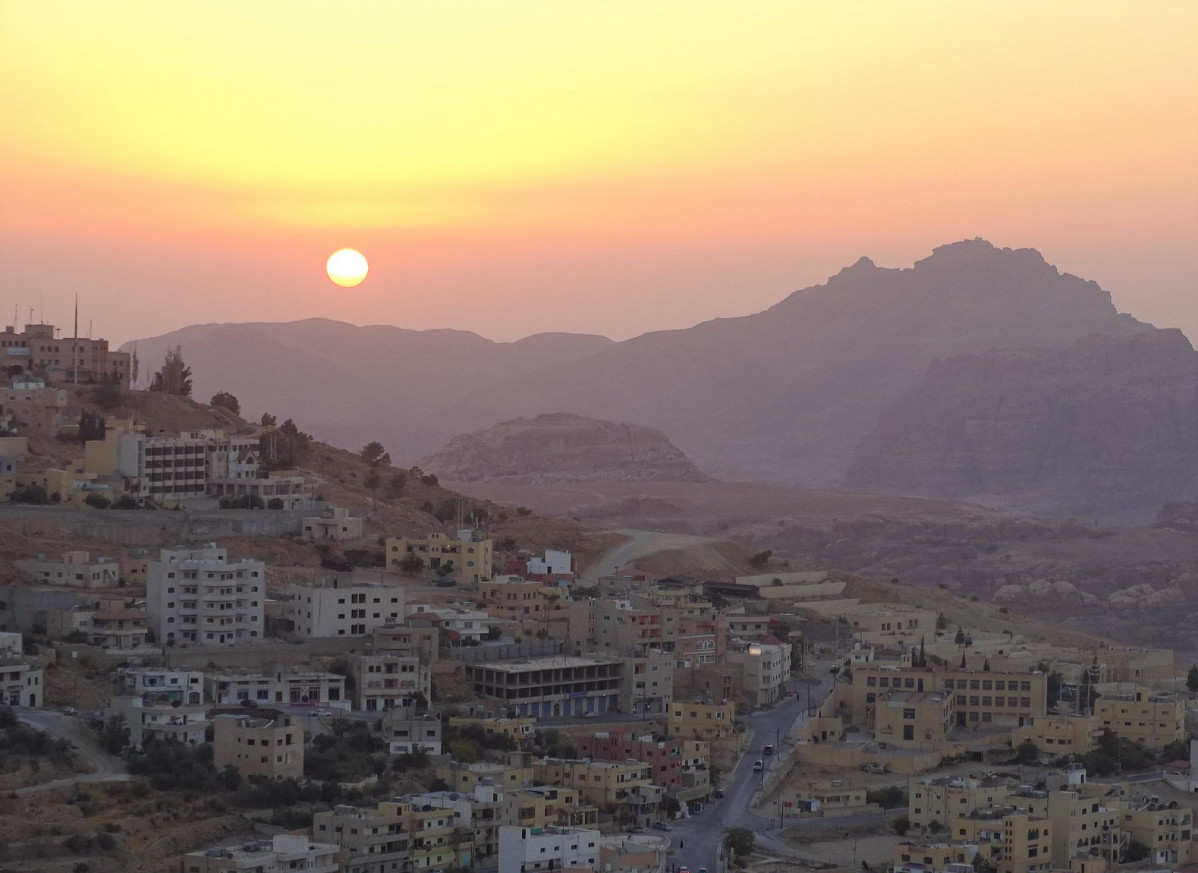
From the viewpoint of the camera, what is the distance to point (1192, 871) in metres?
45.2

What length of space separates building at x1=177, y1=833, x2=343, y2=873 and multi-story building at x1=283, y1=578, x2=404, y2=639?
1407 centimetres

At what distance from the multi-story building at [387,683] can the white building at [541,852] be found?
→ 922cm

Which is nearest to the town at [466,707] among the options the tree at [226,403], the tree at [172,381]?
the tree at [172,381]

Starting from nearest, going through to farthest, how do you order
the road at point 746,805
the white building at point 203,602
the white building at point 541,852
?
the white building at point 541,852 < the road at point 746,805 < the white building at point 203,602

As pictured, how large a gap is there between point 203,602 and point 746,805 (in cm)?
1231

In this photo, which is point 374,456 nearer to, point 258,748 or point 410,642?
point 410,642

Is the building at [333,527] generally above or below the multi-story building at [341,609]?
above

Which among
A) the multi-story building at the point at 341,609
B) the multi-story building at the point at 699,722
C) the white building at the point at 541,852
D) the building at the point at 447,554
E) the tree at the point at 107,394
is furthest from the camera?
the tree at the point at 107,394

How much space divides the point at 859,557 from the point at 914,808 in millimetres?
89011

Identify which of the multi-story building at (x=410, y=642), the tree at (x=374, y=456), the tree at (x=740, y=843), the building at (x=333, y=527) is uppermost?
the tree at (x=374, y=456)

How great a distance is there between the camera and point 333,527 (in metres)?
66.9

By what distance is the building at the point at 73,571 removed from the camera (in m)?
55.7

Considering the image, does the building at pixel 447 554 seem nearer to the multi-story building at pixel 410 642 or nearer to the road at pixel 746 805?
the road at pixel 746 805

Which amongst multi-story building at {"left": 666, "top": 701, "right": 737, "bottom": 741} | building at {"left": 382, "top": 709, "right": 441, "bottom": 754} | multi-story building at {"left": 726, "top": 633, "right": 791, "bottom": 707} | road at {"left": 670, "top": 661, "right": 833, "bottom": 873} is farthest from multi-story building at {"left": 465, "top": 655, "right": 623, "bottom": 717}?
multi-story building at {"left": 726, "top": 633, "right": 791, "bottom": 707}
